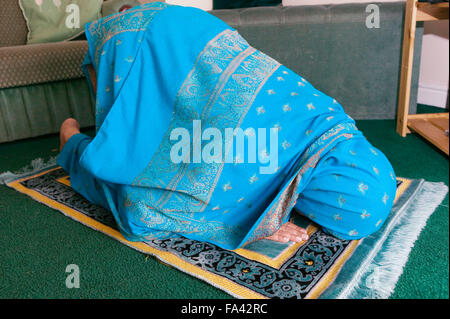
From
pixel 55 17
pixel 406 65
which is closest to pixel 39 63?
pixel 55 17

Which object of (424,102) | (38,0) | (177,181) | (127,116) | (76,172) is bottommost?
(424,102)

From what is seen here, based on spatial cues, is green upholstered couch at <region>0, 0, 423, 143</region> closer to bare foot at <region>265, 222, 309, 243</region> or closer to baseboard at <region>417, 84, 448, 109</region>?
baseboard at <region>417, 84, 448, 109</region>

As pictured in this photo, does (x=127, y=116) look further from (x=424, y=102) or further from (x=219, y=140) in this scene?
(x=424, y=102)

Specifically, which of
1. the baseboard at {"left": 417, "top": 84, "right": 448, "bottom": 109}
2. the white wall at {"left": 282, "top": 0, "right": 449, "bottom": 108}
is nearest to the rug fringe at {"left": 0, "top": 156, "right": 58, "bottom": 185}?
the white wall at {"left": 282, "top": 0, "right": 449, "bottom": 108}

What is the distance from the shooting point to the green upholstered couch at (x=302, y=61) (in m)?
1.81

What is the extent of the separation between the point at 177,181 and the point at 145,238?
0.60 ft

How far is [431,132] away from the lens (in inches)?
59.7

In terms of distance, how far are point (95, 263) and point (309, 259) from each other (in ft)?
1.65

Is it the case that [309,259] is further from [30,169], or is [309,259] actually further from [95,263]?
[30,169]

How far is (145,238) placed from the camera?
1000 millimetres

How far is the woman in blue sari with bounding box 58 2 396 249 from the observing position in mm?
910

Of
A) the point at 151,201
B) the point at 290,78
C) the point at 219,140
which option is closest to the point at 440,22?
the point at 290,78

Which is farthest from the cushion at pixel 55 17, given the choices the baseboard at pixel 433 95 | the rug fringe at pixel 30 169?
the baseboard at pixel 433 95

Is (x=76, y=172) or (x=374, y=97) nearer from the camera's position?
(x=76, y=172)
